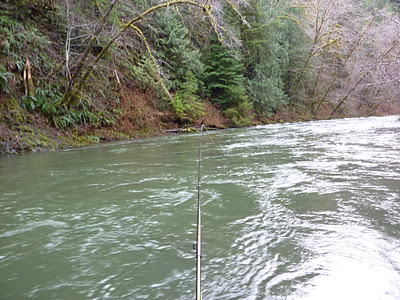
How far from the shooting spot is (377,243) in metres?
2.18

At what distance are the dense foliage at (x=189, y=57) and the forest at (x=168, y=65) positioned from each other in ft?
0.18

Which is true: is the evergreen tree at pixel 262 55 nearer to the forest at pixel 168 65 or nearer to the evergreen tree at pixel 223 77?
the forest at pixel 168 65

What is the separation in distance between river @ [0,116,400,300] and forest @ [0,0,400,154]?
14.4 ft

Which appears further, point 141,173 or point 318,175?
point 141,173

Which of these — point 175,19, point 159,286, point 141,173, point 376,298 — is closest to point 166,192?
point 141,173

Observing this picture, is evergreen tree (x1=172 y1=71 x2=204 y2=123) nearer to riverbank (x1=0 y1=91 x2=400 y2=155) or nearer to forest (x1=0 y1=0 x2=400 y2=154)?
forest (x1=0 y1=0 x2=400 y2=154)

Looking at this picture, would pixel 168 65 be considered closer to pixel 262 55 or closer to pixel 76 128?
pixel 76 128

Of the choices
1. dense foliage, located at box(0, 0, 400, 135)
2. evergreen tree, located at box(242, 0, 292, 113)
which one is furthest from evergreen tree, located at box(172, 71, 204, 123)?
evergreen tree, located at box(242, 0, 292, 113)

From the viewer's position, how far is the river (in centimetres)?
174

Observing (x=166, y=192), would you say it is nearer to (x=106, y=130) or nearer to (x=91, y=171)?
(x=91, y=171)

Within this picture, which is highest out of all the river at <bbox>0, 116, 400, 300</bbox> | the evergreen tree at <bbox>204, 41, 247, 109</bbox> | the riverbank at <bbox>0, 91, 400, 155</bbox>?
the evergreen tree at <bbox>204, 41, 247, 109</bbox>

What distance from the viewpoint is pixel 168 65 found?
464 inches

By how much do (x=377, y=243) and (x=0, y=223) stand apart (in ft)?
10.3

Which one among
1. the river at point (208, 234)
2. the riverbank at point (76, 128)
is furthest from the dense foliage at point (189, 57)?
the river at point (208, 234)
